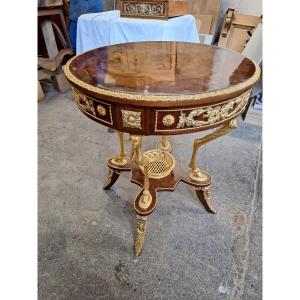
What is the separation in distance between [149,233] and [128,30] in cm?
163

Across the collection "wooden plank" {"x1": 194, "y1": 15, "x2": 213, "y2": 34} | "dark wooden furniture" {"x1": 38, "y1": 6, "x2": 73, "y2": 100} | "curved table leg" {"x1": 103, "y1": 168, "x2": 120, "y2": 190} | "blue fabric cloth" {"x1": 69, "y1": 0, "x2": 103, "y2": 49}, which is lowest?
"curved table leg" {"x1": 103, "y1": 168, "x2": 120, "y2": 190}

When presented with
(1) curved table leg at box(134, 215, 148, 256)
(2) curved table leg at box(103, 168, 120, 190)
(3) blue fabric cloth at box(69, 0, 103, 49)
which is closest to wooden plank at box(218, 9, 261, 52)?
(3) blue fabric cloth at box(69, 0, 103, 49)

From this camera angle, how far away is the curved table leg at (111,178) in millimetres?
1380

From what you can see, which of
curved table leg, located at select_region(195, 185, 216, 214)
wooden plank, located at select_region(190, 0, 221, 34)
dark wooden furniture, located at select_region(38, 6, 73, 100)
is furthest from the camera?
wooden plank, located at select_region(190, 0, 221, 34)

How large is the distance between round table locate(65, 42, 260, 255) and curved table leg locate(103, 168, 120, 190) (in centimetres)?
33

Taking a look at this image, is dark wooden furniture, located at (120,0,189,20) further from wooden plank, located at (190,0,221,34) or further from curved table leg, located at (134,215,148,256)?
curved table leg, located at (134,215,148,256)

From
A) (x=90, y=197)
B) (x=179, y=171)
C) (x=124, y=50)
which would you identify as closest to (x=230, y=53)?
(x=124, y=50)

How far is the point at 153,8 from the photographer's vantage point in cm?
192

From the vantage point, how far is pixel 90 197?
1400mm

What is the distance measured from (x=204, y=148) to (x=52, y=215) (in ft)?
3.69

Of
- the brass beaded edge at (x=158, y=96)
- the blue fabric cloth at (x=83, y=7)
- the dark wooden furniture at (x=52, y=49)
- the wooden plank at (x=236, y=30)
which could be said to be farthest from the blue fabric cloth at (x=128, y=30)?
the brass beaded edge at (x=158, y=96)

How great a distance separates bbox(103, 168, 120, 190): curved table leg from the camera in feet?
4.53

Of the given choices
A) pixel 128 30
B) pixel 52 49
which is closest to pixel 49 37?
pixel 52 49

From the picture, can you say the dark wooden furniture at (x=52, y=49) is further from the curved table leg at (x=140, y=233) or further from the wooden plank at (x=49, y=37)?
the curved table leg at (x=140, y=233)
